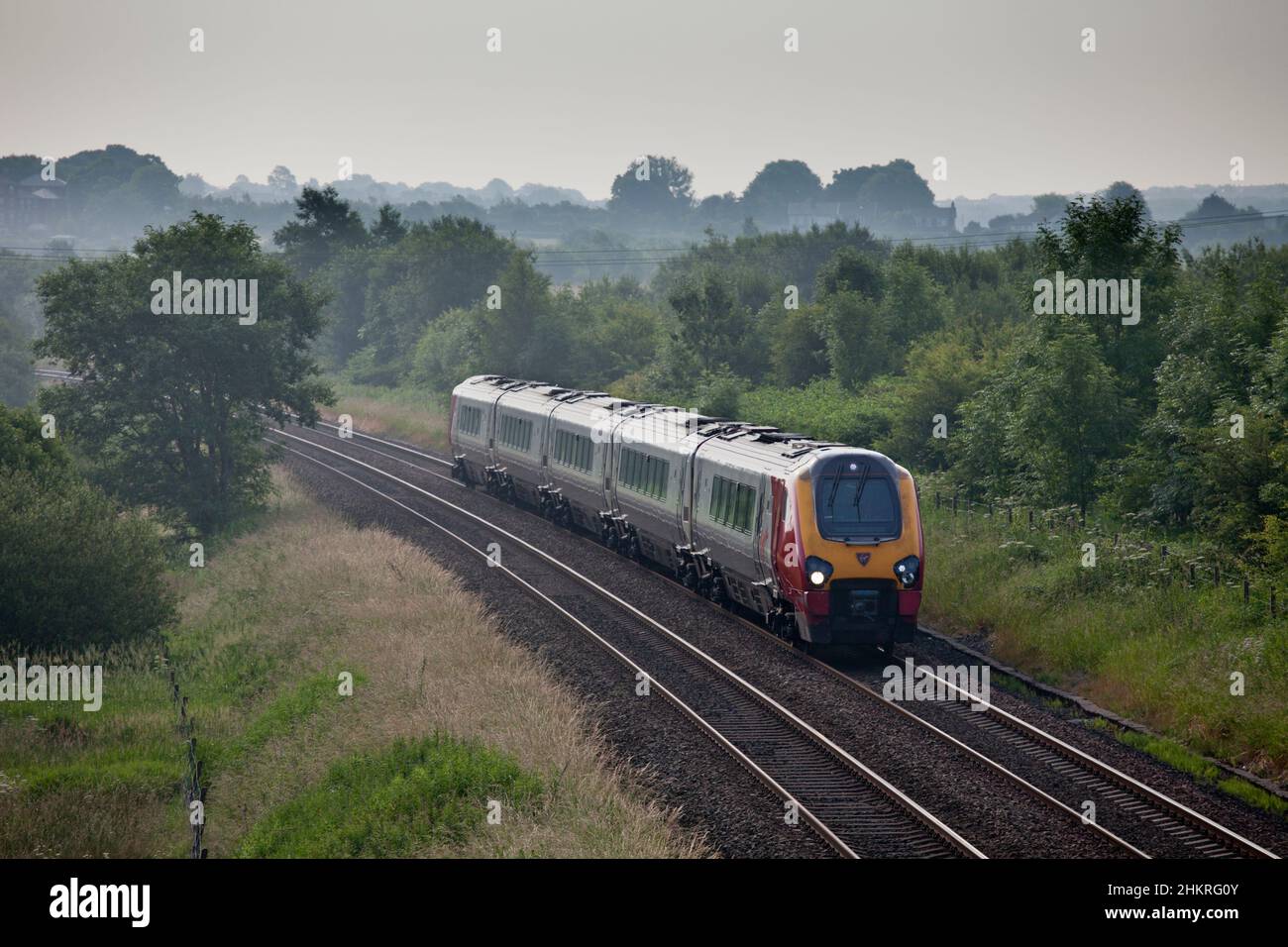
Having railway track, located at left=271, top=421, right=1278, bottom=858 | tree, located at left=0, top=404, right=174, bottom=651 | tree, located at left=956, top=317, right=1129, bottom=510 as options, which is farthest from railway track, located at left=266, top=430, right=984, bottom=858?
tree, located at left=956, top=317, right=1129, bottom=510

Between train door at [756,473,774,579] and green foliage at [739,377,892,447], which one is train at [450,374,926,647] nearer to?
train door at [756,473,774,579]

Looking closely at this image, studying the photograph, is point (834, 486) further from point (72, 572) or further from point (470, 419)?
point (470, 419)

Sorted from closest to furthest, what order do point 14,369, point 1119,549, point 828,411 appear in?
1. point 1119,549
2. point 828,411
3. point 14,369

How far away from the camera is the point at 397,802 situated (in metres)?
14.8

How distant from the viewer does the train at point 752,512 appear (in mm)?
19781

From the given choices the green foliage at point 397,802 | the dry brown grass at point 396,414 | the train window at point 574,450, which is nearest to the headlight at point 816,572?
the green foliage at point 397,802

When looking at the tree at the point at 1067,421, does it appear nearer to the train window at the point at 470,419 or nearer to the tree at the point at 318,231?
the train window at the point at 470,419

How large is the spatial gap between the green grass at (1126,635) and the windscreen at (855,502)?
3.11m

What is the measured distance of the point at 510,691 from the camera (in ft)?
59.6

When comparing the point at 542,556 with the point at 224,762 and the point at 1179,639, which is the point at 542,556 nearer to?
the point at 224,762

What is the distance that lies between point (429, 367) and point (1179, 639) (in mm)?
56853

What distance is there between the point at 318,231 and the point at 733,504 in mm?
89270

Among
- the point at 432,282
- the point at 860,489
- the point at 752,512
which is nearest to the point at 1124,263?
the point at 860,489

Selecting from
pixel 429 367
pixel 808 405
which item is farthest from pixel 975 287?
pixel 429 367
